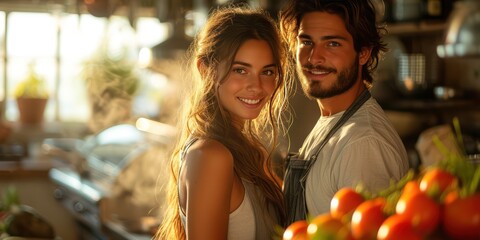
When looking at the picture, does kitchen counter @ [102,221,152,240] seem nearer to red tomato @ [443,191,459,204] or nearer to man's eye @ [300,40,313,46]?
man's eye @ [300,40,313,46]

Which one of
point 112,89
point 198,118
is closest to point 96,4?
point 112,89

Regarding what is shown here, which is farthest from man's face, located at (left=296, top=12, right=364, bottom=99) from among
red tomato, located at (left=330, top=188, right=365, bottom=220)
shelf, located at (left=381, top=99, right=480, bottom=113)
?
shelf, located at (left=381, top=99, right=480, bottom=113)

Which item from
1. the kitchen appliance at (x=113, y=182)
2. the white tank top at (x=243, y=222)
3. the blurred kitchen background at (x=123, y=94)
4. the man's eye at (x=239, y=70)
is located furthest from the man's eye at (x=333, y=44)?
the kitchen appliance at (x=113, y=182)

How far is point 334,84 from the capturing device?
2.27 m

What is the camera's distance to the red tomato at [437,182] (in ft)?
4.62

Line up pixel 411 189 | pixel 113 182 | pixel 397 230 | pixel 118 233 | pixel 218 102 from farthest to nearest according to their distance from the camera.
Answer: pixel 113 182
pixel 118 233
pixel 218 102
pixel 411 189
pixel 397 230

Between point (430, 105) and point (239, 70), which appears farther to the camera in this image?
point (430, 105)

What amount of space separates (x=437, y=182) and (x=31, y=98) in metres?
7.52

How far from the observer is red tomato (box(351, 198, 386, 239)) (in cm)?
136

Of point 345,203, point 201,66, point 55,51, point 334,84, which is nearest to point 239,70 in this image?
point 201,66

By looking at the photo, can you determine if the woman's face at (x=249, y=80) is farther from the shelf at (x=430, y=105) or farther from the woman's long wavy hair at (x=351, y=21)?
the shelf at (x=430, y=105)

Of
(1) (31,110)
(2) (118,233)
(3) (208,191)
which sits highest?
(3) (208,191)

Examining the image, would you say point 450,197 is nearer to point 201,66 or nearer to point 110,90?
point 201,66

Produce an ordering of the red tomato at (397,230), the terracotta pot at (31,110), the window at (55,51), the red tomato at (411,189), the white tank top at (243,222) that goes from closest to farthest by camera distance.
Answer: the red tomato at (397,230), the red tomato at (411,189), the white tank top at (243,222), the terracotta pot at (31,110), the window at (55,51)
